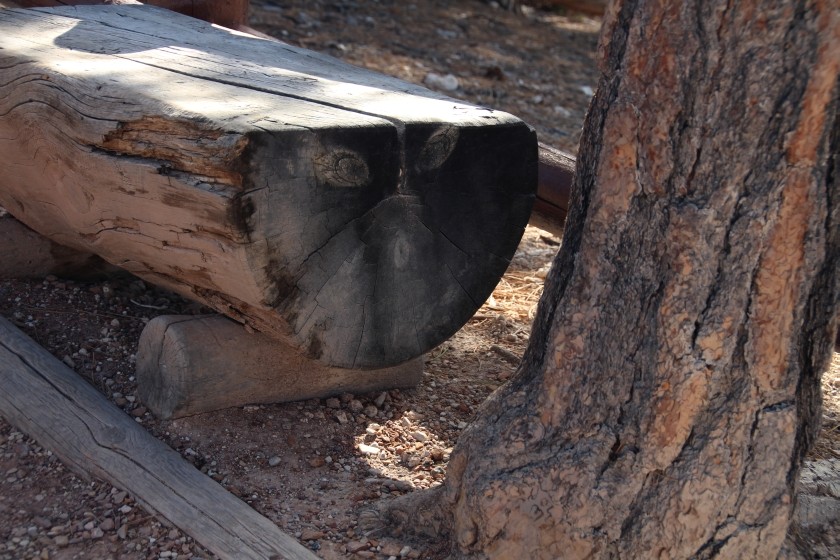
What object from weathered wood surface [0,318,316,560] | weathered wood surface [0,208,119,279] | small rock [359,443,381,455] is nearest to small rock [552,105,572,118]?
weathered wood surface [0,208,119,279]

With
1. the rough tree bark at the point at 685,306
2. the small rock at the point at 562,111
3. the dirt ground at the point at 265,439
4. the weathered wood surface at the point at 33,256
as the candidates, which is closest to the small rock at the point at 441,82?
the small rock at the point at 562,111

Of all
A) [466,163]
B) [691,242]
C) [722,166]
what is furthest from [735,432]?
[466,163]

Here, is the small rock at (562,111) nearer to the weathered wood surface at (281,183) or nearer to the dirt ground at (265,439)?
the dirt ground at (265,439)

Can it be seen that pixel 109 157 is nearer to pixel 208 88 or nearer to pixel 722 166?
pixel 208 88

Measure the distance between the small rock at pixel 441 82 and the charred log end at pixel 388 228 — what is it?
403 cm

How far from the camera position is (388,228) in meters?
2.41

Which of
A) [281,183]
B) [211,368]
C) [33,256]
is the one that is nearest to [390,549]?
[211,368]

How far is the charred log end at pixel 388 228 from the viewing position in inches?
87.1

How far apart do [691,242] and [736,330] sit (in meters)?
0.20

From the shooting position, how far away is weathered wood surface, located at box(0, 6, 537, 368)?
2.18 m

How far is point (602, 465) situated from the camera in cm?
200

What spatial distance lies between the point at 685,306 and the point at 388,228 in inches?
32.1

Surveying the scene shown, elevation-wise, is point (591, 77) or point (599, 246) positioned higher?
point (599, 246)

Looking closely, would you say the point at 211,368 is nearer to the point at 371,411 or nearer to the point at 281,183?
the point at 371,411
